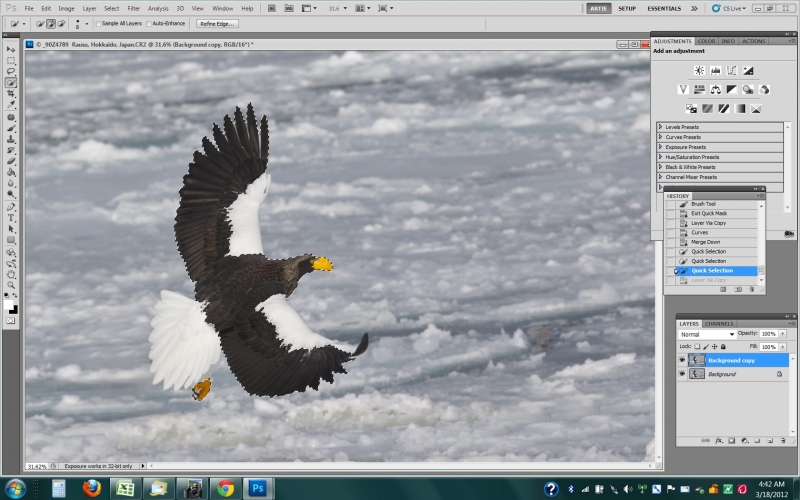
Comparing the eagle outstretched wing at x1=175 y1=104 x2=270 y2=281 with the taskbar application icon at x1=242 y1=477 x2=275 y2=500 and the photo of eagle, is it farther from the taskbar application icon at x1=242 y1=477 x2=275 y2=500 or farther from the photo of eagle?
the taskbar application icon at x1=242 y1=477 x2=275 y2=500

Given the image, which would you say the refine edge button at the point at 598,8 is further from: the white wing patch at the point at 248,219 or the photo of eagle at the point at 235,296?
the white wing patch at the point at 248,219

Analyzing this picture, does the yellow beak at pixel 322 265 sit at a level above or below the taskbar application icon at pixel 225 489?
above

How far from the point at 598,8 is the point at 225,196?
266cm

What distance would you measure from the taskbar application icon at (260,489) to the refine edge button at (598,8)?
10.4 ft

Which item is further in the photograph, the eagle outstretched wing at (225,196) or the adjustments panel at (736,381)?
the eagle outstretched wing at (225,196)

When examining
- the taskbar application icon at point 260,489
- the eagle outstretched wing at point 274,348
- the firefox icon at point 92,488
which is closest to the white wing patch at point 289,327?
the eagle outstretched wing at point 274,348

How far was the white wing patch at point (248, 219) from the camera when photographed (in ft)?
17.5

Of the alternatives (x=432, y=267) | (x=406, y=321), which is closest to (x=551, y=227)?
(x=432, y=267)

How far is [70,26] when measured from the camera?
457 cm

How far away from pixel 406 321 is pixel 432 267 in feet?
1.44

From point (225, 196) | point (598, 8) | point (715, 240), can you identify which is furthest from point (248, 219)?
point (715, 240)

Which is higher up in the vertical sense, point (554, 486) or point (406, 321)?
point (406, 321)

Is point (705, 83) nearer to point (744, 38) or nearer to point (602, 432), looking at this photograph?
point (744, 38)

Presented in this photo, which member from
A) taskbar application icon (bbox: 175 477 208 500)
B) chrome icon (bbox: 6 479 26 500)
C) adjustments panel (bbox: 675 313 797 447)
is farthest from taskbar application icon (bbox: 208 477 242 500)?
adjustments panel (bbox: 675 313 797 447)
